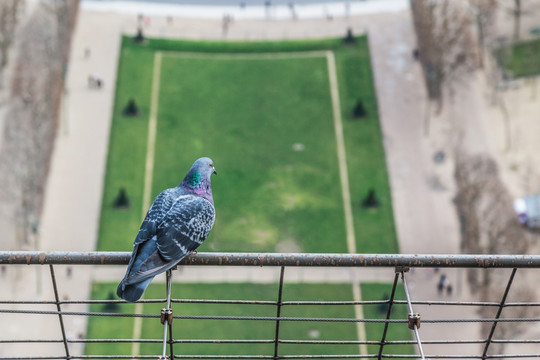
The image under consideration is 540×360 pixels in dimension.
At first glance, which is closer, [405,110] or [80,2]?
[405,110]

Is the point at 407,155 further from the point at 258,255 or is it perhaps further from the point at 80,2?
the point at 258,255

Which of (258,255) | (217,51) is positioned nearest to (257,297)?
(217,51)

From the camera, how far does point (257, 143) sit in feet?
394

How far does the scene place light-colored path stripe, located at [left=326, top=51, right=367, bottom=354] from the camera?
9875cm

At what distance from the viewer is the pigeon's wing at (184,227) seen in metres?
27.5

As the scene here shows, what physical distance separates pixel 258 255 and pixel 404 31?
11595cm

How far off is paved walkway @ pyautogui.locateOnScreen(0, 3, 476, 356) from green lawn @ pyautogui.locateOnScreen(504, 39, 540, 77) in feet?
32.0

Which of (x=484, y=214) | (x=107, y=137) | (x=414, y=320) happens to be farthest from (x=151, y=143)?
(x=414, y=320)

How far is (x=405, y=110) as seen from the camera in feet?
410

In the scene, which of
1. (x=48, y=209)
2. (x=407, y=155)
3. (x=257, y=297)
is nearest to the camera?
(x=257, y=297)

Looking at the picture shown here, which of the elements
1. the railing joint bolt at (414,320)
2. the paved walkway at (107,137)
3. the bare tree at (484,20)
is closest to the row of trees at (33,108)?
the paved walkway at (107,137)

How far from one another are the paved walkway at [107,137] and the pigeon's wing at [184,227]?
64.3m

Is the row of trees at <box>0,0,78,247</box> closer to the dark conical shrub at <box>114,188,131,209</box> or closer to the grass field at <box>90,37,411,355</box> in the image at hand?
the grass field at <box>90,37,411,355</box>

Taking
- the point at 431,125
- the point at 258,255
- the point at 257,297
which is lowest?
the point at 258,255
